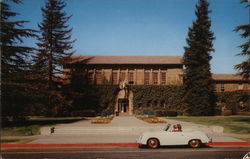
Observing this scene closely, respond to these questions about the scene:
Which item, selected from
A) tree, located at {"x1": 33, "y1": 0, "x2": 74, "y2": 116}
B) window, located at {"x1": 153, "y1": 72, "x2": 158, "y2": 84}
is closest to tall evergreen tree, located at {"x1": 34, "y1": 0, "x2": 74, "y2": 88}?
tree, located at {"x1": 33, "y1": 0, "x2": 74, "y2": 116}

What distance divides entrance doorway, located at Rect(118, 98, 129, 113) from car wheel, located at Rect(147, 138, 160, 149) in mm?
29897

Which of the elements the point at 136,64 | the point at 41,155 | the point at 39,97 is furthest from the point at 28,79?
the point at 136,64

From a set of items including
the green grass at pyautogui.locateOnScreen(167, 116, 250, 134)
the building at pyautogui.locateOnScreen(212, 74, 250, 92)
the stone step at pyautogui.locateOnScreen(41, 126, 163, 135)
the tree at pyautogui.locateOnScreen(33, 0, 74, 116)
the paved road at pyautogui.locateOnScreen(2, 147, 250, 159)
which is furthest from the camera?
the building at pyautogui.locateOnScreen(212, 74, 250, 92)

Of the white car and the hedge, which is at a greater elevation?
the hedge

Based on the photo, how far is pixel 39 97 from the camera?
782 inches

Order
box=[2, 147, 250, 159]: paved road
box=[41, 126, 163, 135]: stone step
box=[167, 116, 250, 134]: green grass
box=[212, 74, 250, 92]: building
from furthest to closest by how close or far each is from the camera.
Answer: box=[212, 74, 250, 92]: building → box=[167, 116, 250, 134]: green grass → box=[41, 126, 163, 135]: stone step → box=[2, 147, 250, 159]: paved road

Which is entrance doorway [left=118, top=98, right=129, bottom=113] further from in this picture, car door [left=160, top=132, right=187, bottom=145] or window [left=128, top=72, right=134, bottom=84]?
car door [left=160, top=132, right=187, bottom=145]

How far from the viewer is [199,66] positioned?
3988 centimetres

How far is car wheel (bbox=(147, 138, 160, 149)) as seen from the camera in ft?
35.2

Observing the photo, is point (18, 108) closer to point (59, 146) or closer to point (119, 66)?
point (59, 146)

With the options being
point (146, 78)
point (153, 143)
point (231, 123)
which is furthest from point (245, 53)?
point (146, 78)

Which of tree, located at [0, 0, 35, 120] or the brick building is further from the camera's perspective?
the brick building

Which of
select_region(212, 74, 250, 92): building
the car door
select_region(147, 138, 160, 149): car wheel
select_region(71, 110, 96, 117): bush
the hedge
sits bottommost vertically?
select_region(71, 110, 96, 117): bush

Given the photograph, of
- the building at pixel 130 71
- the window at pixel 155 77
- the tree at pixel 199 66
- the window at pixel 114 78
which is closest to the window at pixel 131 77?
the building at pixel 130 71
